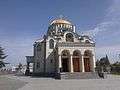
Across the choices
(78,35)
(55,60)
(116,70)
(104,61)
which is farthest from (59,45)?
(104,61)

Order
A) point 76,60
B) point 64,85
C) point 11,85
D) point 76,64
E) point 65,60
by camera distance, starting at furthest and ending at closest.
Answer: point 65,60, point 76,60, point 76,64, point 11,85, point 64,85

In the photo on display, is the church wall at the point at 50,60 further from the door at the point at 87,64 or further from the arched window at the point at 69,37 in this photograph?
the door at the point at 87,64

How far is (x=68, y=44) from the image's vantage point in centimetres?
4700

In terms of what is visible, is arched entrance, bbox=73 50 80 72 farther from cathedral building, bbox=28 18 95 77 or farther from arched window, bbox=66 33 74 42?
arched window, bbox=66 33 74 42

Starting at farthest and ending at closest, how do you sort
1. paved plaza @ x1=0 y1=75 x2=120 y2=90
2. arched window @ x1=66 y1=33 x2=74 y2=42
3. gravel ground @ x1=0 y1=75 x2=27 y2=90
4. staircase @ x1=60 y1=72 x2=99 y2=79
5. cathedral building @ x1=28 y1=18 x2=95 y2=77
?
arched window @ x1=66 y1=33 x2=74 y2=42 → cathedral building @ x1=28 y1=18 x2=95 y2=77 → staircase @ x1=60 y1=72 x2=99 y2=79 → gravel ground @ x1=0 y1=75 x2=27 y2=90 → paved plaza @ x1=0 y1=75 x2=120 y2=90

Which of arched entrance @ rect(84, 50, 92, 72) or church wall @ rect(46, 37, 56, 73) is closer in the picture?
arched entrance @ rect(84, 50, 92, 72)

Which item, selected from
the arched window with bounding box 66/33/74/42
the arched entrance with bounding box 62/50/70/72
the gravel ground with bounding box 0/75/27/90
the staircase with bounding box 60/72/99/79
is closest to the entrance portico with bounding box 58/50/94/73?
the arched entrance with bounding box 62/50/70/72

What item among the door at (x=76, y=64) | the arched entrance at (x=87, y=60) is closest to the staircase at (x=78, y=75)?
the arched entrance at (x=87, y=60)

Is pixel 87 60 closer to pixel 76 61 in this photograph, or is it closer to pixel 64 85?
pixel 76 61

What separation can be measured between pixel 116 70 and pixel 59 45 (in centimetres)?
3619

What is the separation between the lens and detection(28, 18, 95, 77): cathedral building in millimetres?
46562

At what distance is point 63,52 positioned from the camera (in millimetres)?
48562

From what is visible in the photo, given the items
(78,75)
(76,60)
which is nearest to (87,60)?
(76,60)

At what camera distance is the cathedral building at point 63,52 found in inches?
1833
